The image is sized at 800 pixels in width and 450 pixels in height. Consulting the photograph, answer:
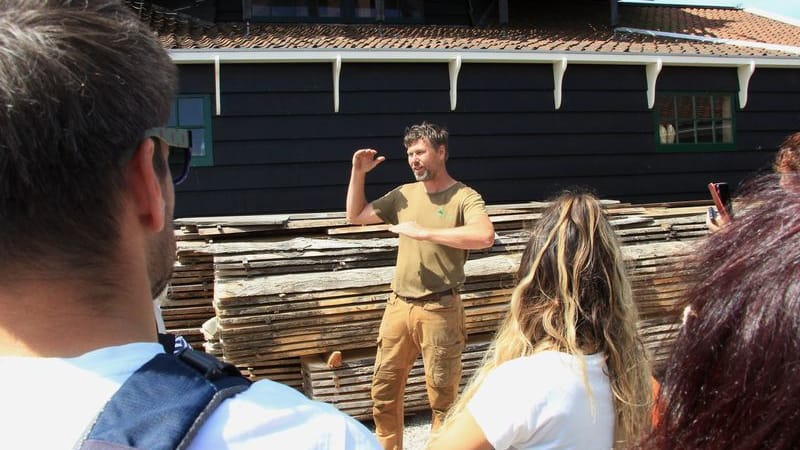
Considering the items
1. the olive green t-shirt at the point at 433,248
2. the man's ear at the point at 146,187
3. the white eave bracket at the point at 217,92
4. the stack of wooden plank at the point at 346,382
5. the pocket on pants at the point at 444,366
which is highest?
the white eave bracket at the point at 217,92

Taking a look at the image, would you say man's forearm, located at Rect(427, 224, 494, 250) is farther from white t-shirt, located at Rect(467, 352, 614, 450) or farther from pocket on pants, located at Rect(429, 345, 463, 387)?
white t-shirt, located at Rect(467, 352, 614, 450)

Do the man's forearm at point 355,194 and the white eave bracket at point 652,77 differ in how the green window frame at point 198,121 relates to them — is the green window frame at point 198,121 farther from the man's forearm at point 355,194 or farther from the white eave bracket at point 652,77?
the white eave bracket at point 652,77

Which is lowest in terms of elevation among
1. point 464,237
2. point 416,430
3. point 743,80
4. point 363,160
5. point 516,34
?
point 416,430

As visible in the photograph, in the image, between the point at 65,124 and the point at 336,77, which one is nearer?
the point at 65,124

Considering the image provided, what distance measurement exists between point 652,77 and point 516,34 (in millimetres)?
1988

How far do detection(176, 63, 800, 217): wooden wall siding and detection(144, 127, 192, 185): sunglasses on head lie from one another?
6.31 meters

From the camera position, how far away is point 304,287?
4.79 metres

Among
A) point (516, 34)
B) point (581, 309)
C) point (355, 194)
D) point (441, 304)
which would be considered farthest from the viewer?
point (516, 34)

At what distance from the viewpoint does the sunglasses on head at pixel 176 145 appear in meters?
0.91

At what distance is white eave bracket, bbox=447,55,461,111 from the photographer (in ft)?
24.5

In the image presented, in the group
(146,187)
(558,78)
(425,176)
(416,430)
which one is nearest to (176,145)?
(146,187)

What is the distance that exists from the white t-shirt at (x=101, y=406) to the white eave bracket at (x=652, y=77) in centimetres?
839

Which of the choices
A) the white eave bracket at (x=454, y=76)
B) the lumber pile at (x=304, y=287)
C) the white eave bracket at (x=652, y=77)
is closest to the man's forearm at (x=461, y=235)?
the lumber pile at (x=304, y=287)

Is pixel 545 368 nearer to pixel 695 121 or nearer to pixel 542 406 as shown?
pixel 542 406
